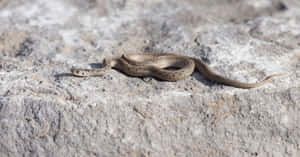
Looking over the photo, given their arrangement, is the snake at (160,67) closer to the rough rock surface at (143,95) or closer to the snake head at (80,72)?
the snake head at (80,72)

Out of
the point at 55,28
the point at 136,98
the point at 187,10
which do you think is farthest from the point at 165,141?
the point at 187,10

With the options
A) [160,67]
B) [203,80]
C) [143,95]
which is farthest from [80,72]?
[203,80]

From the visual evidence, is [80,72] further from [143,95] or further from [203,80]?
[203,80]

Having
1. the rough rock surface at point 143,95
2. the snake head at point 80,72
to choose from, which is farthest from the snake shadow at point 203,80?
the snake head at point 80,72

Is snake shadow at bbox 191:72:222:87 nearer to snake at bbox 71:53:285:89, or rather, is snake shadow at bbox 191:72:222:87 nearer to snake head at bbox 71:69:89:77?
snake at bbox 71:53:285:89

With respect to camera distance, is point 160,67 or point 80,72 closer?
point 80,72
